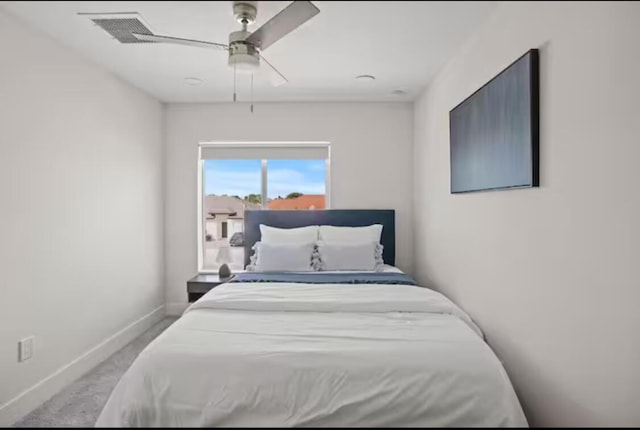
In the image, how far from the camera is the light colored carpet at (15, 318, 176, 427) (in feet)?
7.21

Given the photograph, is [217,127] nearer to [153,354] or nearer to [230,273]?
[230,273]

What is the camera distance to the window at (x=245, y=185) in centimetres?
438

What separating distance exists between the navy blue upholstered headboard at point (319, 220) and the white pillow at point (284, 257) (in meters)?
0.49

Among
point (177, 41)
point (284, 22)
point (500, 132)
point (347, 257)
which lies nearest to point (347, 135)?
point (347, 257)

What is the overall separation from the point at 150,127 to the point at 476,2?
10.2 ft

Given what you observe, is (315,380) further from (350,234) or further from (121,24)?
(350,234)

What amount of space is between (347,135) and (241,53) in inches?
89.2

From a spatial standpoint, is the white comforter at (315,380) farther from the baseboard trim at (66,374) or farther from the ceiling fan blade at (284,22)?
the ceiling fan blade at (284,22)

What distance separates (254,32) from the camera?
194 cm

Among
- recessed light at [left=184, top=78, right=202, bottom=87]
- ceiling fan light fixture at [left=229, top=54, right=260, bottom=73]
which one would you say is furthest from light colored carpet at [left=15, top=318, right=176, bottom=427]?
recessed light at [left=184, top=78, right=202, bottom=87]

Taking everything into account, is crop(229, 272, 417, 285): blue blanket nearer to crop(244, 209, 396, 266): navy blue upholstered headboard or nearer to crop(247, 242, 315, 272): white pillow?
crop(247, 242, 315, 272): white pillow

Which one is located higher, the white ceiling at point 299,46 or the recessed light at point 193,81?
the recessed light at point 193,81

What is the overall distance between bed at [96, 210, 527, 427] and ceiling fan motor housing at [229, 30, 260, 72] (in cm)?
131

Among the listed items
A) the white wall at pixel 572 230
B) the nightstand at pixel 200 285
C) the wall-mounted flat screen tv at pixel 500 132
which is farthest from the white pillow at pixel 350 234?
the white wall at pixel 572 230
